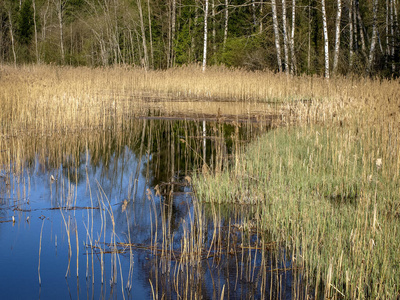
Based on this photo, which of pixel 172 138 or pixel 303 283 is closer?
pixel 303 283

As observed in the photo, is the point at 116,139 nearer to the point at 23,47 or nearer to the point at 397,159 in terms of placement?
the point at 397,159

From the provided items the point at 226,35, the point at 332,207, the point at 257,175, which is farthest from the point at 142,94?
the point at 332,207

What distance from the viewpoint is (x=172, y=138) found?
10680 millimetres

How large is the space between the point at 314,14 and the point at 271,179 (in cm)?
2033

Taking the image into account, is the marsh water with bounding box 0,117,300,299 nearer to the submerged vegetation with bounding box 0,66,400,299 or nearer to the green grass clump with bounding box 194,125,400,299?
the submerged vegetation with bounding box 0,66,400,299

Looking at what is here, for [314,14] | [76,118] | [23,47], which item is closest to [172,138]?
[76,118]

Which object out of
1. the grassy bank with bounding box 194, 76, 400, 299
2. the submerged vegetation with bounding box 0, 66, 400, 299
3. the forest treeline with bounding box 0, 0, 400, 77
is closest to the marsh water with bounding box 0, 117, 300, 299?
the submerged vegetation with bounding box 0, 66, 400, 299

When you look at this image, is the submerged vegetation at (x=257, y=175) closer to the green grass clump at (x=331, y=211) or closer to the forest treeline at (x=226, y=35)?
the green grass clump at (x=331, y=211)

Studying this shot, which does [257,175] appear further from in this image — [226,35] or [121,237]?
[226,35]

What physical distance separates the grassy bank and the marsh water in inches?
9.5

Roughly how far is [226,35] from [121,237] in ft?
80.5

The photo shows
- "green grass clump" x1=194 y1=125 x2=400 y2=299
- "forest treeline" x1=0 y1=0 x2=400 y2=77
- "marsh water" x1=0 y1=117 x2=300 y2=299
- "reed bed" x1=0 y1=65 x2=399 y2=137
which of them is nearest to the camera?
"green grass clump" x1=194 y1=125 x2=400 y2=299

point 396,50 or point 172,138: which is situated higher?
point 396,50

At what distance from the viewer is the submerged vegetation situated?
3.73m
